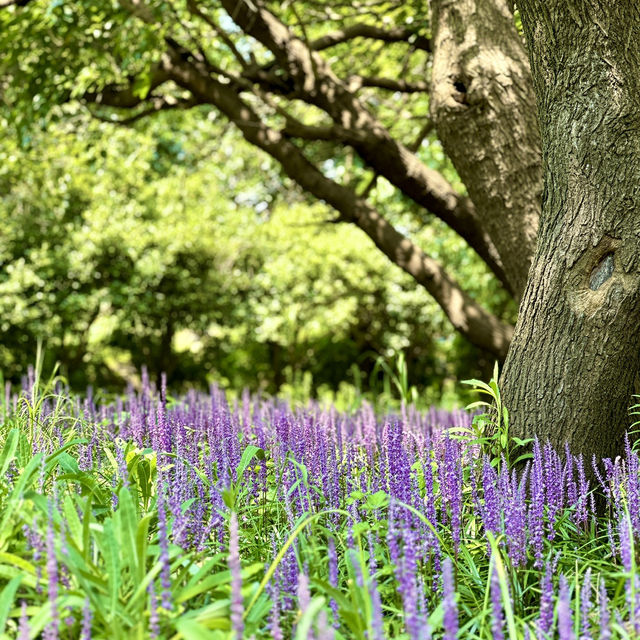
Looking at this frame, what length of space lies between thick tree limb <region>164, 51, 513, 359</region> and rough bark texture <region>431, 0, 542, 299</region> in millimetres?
1234

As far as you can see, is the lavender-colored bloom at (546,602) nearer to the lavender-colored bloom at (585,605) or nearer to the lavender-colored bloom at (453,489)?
the lavender-colored bloom at (585,605)

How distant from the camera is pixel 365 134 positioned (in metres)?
5.47

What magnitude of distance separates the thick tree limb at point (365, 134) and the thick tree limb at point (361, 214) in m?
0.36

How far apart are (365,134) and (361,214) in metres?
0.69

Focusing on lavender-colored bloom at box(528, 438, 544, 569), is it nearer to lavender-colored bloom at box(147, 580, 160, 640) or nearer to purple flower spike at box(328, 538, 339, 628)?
purple flower spike at box(328, 538, 339, 628)

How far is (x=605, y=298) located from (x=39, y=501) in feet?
7.17

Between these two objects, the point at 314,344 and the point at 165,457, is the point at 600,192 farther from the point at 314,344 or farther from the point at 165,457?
the point at 314,344

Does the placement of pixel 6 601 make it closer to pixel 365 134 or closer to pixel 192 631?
pixel 192 631

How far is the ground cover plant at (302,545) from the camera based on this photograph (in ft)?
5.08

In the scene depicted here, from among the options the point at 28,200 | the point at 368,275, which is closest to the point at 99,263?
the point at 28,200

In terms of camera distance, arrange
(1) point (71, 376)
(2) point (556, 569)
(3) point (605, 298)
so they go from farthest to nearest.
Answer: (1) point (71, 376) < (3) point (605, 298) < (2) point (556, 569)

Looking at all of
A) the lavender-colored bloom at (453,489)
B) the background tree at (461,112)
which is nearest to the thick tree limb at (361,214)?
the background tree at (461,112)

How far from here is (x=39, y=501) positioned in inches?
69.7

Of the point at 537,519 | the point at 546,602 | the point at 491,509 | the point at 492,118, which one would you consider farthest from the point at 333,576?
the point at 492,118
